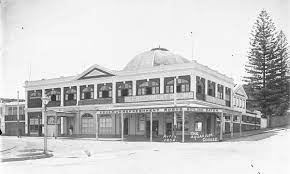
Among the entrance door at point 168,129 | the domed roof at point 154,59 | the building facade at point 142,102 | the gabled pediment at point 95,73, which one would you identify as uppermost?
the domed roof at point 154,59

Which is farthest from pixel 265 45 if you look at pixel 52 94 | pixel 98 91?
pixel 52 94

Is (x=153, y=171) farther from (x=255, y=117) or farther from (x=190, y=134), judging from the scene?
(x=255, y=117)

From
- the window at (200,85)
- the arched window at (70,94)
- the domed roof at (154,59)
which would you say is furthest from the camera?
the arched window at (70,94)

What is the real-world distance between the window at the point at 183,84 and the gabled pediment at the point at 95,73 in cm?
586

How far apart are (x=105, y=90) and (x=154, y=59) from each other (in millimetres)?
4836

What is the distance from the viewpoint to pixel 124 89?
28.2m

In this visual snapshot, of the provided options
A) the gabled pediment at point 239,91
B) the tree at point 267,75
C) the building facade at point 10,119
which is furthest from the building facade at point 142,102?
the tree at point 267,75

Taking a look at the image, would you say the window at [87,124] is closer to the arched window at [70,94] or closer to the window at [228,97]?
the arched window at [70,94]

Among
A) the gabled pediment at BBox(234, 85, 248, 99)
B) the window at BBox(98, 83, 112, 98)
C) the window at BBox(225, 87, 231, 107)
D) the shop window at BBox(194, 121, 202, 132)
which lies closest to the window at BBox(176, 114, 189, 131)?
the shop window at BBox(194, 121, 202, 132)

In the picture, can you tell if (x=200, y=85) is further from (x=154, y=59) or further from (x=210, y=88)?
(x=154, y=59)

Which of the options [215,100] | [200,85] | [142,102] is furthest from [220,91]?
[142,102]

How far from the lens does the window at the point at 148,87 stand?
26.5 meters

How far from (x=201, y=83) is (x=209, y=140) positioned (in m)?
5.39

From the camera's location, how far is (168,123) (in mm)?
25812
